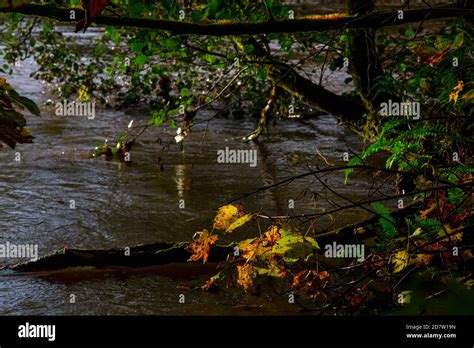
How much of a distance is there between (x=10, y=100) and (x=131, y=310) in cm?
291

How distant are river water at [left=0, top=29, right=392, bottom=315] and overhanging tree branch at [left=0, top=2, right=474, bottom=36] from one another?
5.72 ft

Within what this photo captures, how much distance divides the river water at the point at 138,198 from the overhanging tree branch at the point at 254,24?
1.74 m

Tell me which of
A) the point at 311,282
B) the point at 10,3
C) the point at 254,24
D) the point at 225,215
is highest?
the point at 254,24

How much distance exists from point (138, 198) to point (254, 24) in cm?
439

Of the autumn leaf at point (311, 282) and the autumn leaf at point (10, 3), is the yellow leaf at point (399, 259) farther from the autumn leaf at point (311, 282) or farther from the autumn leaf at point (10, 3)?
the autumn leaf at point (10, 3)

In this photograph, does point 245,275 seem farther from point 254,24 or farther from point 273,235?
point 254,24

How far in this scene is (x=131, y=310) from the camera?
16.7 feet

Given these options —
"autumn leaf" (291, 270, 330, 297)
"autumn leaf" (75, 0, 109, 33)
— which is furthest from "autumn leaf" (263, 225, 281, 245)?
"autumn leaf" (75, 0, 109, 33)

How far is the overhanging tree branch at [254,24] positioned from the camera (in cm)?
327

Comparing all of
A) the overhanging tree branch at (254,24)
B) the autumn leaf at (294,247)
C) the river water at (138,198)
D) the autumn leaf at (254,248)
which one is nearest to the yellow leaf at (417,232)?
the autumn leaf at (294,247)

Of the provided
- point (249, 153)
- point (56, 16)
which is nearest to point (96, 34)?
point (249, 153)

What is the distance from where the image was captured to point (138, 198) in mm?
7781

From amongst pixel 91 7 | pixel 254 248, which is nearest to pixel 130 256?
pixel 254 248

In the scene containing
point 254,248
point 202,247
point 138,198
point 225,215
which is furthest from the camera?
point 138,198
